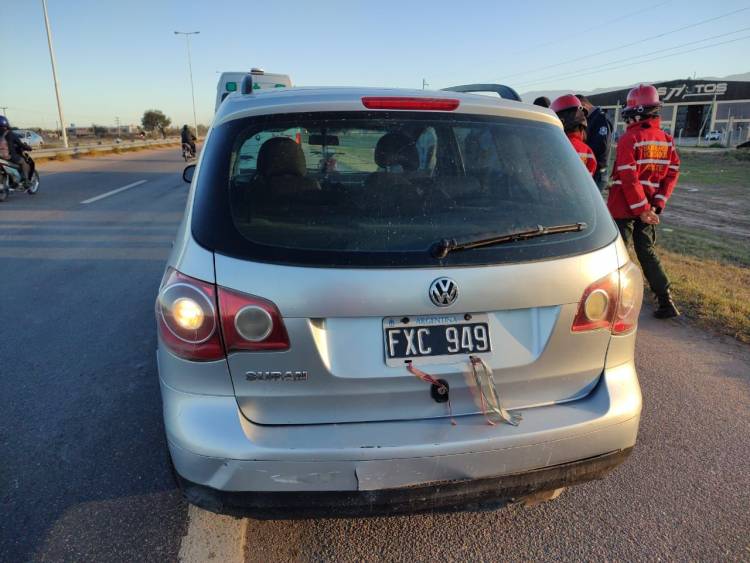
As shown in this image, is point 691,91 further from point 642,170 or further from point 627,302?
point 627,302

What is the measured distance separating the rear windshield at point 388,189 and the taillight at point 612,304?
154mm

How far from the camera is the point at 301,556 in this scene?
215 cm

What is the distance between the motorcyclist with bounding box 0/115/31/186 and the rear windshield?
489 inches

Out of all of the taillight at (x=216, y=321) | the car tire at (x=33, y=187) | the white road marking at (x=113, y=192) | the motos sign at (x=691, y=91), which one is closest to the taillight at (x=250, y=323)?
the taillight at (x=216, y=321)

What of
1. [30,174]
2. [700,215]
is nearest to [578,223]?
[700,215]

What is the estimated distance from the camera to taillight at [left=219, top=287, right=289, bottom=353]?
180 cm

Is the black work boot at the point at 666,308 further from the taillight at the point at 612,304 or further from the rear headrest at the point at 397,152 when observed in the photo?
the rear headrest at the point at 397,152

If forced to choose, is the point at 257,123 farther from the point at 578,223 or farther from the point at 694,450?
the point at 694,450

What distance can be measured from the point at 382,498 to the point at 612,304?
112 centimetres

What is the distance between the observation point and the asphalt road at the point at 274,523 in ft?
7.23

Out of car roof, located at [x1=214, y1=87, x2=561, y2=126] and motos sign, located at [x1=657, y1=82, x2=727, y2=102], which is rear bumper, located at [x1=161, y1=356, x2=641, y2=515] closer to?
car roof, located at [x1=214, y1=87, x2=561, y2=126]

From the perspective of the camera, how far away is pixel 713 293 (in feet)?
18.0

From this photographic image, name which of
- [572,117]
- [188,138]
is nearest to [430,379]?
[572,117]

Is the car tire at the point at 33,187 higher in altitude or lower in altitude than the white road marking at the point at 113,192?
higher
